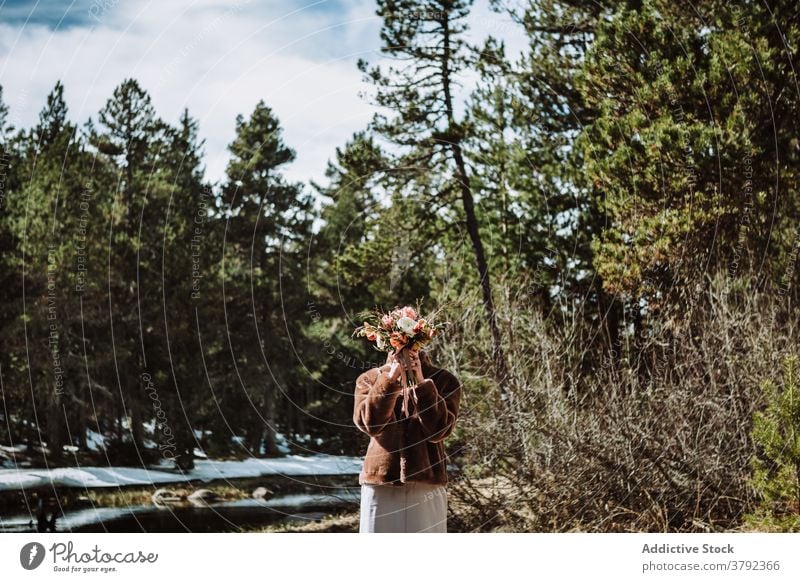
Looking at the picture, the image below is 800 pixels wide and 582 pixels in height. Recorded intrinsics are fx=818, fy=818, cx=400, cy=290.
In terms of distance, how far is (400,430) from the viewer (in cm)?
468

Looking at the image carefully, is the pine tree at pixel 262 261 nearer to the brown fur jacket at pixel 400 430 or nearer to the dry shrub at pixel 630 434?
the dry shrub at pixel 630 434

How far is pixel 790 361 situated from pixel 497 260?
4200 millimetres

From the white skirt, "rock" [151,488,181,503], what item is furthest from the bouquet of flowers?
"rock" [151,488,181,503]

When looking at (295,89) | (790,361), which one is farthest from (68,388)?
(790,361)

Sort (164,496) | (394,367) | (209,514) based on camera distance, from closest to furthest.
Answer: (394,367)
(164,496)
(209,514)

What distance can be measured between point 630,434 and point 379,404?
3770 mm

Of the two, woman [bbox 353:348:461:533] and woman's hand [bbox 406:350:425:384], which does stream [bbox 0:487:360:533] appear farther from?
woman's hand [bbox 406:350:425:384]

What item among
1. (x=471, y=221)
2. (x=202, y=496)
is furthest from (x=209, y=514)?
(x=471, y=221)

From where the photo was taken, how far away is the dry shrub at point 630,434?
7457mm

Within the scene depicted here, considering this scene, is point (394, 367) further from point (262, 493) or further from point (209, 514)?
point (262, 493)

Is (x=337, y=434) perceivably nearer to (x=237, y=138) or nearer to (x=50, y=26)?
(x=237, y=138)

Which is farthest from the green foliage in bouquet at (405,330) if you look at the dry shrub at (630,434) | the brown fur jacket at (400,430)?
the dry shrub at (630,434)

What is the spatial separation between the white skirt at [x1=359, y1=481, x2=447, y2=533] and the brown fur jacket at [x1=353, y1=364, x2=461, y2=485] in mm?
65

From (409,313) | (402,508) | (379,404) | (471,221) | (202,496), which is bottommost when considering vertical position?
(202,496)
